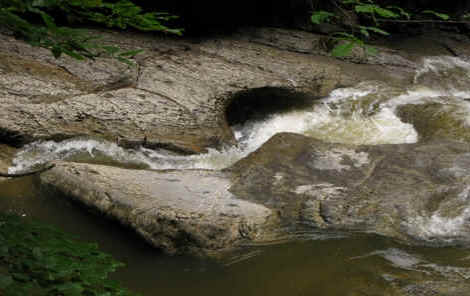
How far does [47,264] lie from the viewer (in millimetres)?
1441

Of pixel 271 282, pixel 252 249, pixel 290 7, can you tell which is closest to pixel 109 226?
pixel 252 249

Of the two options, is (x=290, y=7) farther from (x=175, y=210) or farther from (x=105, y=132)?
(x=175, y=210)

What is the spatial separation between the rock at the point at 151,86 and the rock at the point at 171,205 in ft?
4.11

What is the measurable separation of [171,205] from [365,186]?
1895 millimetres

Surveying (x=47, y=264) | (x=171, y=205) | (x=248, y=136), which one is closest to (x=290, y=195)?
(x=171, y=205)

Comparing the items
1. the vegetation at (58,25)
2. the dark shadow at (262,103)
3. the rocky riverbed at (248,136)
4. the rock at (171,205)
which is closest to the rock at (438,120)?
the rocky riverbed at (248,136)

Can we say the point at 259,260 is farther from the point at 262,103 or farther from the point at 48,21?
the point at 262,103

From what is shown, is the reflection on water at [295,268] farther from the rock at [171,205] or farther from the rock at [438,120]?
the rock at [438,120]

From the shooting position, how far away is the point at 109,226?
417cm

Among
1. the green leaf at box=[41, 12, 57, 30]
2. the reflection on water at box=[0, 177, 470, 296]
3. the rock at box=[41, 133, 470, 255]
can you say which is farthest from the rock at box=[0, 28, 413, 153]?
the green leaf at box=[41, 12, 57, 30]

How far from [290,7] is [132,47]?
415 centimetres

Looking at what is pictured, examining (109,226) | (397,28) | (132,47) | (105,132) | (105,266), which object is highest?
(397,28)

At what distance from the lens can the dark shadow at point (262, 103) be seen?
749 cm

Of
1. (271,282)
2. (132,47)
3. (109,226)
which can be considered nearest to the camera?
(271,282)
